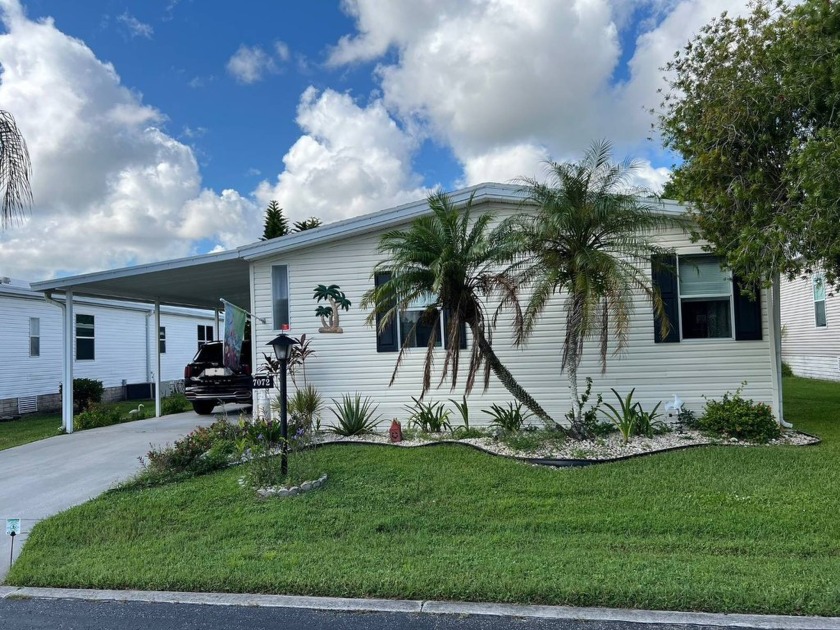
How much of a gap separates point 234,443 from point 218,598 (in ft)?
13.6

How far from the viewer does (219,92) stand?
12695 millimetres

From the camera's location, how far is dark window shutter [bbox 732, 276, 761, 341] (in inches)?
360

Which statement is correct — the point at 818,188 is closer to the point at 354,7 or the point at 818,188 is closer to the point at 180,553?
the point at 180,553

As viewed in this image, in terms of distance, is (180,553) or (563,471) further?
(563,471)

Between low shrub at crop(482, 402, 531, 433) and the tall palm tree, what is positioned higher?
the tall palm tree

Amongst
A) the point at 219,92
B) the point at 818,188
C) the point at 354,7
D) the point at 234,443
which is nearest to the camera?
the point at 818,188

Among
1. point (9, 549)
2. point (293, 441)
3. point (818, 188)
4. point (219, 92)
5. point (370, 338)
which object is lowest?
point (9, 549)

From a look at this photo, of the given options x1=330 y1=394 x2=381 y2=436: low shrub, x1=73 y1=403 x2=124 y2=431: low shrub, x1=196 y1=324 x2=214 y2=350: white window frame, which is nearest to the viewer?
x1=330 y1=394 x2=381 y2=436: low shrub

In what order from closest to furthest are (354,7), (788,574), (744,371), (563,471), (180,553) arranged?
(788,574) → (180,553) → (563,471) → (744,371) → (354,7)

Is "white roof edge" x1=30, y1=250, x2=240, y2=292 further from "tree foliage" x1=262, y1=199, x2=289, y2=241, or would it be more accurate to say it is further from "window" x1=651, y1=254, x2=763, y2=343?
"tree foliage" x1=262, y1=199, x2=289, y2=241

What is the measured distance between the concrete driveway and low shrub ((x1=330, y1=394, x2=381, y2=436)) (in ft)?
9.83

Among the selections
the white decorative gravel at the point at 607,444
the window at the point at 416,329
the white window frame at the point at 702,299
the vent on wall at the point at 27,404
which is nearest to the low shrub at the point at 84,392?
the vent on wall at the point at 27,404

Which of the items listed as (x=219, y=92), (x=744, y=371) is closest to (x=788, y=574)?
(x=744, y=371)

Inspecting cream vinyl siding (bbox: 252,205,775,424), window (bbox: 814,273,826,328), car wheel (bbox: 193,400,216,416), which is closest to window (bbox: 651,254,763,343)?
cream vinyl siding (bbox: 252,205,775,424)
